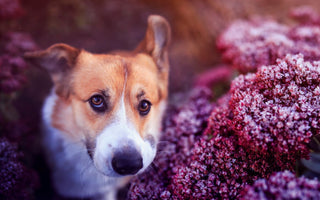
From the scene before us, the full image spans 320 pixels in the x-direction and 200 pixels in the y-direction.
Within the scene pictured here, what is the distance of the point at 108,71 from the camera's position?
1841 mm

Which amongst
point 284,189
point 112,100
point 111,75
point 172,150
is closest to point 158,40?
point 111,75

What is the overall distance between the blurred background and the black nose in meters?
0.86

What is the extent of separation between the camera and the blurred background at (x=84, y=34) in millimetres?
2167

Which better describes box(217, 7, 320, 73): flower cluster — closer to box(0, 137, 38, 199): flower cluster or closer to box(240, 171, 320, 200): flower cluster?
box(240, 171, 320, 200): flower cluster

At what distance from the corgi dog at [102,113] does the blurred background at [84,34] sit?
0.27 metres

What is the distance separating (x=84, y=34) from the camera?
115 inches

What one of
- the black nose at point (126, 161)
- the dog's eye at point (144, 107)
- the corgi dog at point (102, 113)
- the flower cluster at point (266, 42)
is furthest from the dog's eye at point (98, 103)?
the flower cluster at point (266, 42)

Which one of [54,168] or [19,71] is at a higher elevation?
[19,71]

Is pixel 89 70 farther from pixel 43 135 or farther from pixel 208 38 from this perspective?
pixel 208 38

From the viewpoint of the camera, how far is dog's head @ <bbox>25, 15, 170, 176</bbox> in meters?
1.57

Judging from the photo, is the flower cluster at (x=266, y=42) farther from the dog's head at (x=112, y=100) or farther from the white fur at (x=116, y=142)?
the white fur at (x=116, y=142)

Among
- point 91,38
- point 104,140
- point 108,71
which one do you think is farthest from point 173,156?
point 91,38

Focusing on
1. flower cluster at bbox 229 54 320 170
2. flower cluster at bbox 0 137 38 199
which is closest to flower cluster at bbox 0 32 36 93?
flower cluster at bbox 0 137 38 199

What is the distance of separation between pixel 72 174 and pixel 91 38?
5.69 ft
